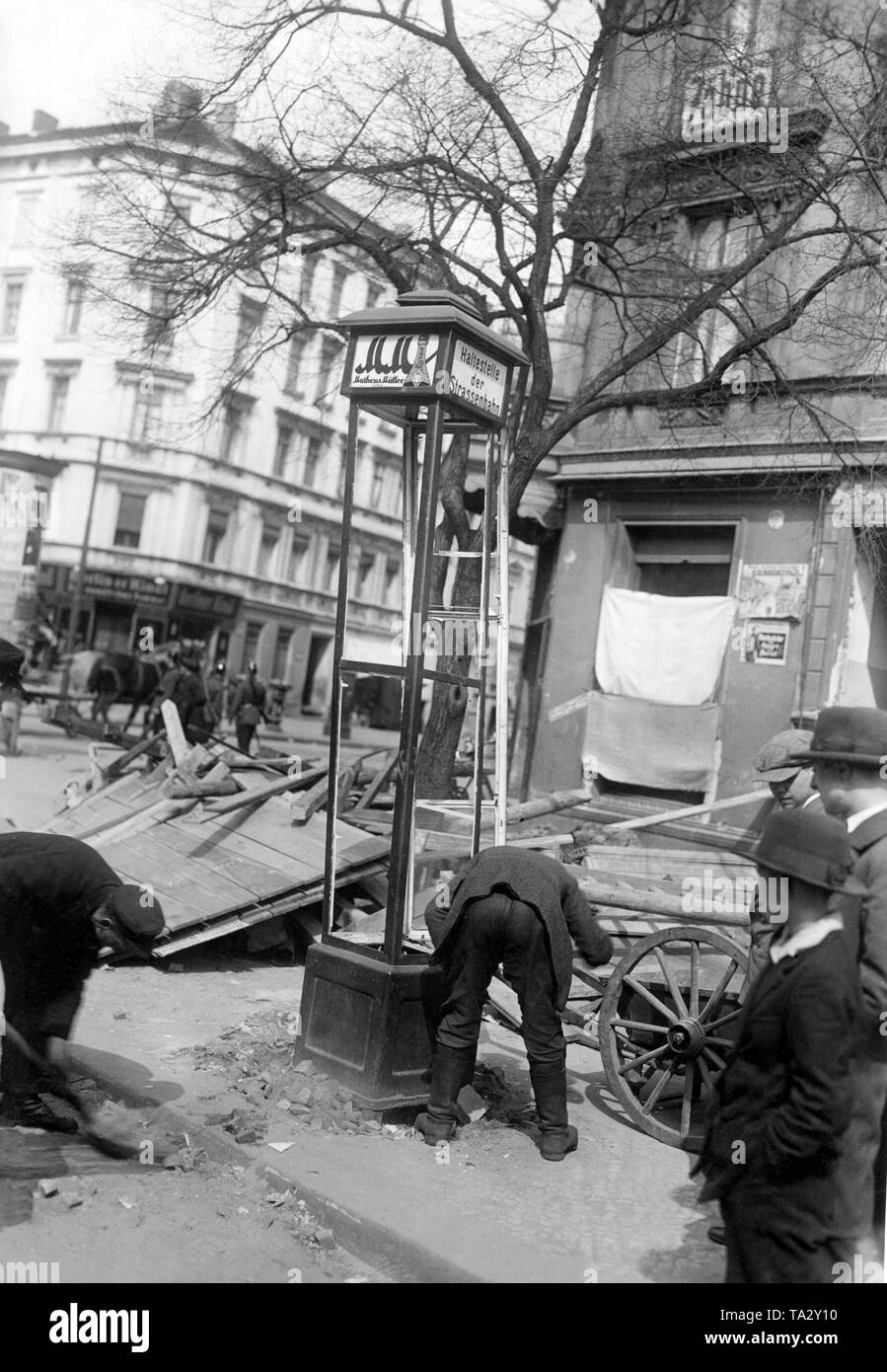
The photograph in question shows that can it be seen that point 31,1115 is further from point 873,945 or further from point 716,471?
point 716,471

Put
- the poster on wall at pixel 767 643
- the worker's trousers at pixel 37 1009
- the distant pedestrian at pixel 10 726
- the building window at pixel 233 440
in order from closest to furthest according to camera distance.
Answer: the worker's trousers at pixel 37 1009 → the poster on wall at pixel 767 643 → the distant pedestrian at pixel 10 726 → the building window at pixel 233 440

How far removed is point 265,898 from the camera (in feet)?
25.8

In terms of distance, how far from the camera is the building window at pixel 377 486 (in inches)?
1871

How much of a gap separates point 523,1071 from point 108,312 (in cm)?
971

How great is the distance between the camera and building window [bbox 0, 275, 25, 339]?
41.9m

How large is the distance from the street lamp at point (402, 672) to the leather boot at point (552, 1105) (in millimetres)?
578

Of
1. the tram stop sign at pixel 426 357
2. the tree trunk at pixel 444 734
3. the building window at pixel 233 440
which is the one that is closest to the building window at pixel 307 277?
the tree trunk at pixel 444 734

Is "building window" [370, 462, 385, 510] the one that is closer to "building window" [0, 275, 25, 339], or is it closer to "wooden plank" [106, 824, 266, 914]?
"building window" [0, 275, 25, 339]

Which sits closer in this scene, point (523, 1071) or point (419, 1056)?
point (419, 1056)

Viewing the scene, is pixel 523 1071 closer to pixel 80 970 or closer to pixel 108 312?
pixel 80 970

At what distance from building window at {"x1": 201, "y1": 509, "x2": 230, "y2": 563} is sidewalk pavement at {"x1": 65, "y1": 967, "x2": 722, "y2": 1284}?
3603 centimetres

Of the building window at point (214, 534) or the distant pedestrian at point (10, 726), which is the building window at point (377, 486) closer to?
the building window at point (214, 534)

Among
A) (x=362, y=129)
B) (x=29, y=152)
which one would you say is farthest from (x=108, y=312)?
(x=29, y=152)

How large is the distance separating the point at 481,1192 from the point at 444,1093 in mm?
550
